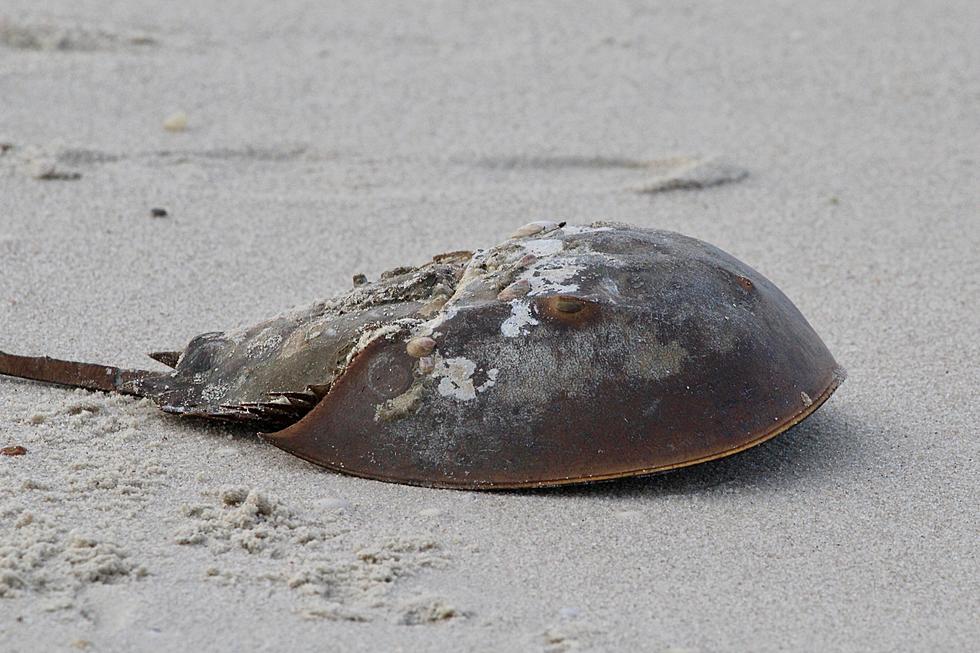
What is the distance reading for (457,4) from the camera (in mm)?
7094

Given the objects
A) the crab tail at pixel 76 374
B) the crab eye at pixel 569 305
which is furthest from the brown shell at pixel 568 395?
the crab tail at pixel 76 374

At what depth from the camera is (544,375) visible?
2480 mm

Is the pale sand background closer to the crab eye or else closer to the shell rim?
the shell rim

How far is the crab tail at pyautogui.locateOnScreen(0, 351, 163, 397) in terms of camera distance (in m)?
2.94

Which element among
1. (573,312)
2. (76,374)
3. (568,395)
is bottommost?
(76,374)

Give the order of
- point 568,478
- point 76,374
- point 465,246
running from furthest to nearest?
point 465,246, point 76,374, point 568,478

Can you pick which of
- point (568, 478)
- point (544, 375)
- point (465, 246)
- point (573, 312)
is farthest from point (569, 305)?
point (465, 246)

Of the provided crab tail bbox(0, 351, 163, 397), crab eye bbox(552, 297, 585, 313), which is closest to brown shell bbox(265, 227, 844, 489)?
crab eye bbox(552, 297, 585, 313)

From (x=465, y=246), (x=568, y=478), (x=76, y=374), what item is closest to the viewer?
(x=568, y=478)

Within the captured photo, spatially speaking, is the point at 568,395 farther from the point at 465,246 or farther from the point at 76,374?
the point at 465,246

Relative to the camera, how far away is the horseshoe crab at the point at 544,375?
8.10 ft

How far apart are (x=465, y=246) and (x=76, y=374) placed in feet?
5.71

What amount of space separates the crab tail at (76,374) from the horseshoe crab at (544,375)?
0.83 ft

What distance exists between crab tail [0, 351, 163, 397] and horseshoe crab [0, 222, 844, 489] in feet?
0.83
